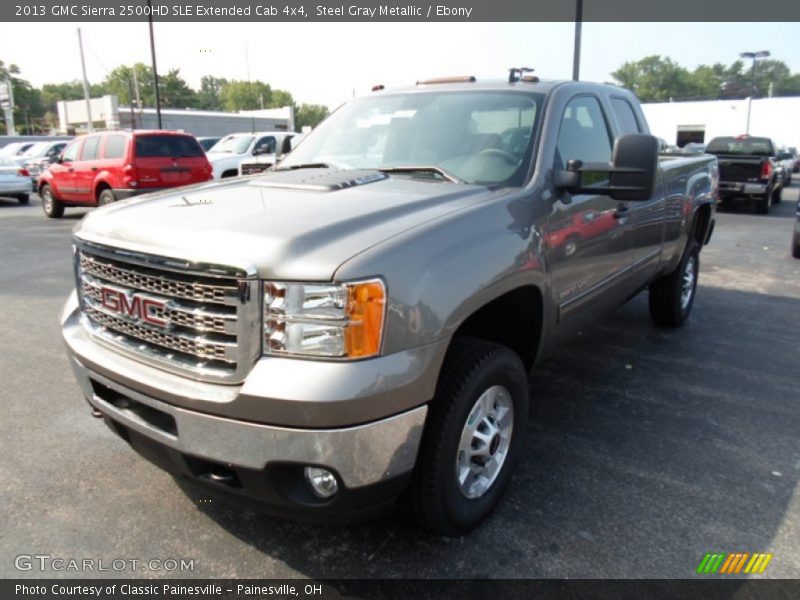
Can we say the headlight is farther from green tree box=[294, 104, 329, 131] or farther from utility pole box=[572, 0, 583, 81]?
green tree box=[294, 104, 329, 131]

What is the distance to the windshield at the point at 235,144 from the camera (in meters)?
16.8

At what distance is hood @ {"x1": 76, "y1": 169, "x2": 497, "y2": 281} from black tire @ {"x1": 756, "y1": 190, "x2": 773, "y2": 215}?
14480mm

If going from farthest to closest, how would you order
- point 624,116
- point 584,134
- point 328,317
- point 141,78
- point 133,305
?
point 141,78 < point 624,116 < point 584,134 < point 133,305 < point 328,317

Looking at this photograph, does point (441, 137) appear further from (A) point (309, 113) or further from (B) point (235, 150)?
(A) point (309, 113)

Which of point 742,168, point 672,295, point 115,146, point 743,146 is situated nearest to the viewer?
point 672,295

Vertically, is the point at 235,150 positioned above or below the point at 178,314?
above

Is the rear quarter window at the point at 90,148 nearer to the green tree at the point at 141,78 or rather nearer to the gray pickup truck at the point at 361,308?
the gray pickup truck at the point at 361,308

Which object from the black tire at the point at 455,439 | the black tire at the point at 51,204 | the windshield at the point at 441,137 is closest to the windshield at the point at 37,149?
the black tire at the point at 51,204

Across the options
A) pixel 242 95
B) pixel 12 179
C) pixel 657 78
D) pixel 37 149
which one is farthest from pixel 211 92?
pixel 12 179

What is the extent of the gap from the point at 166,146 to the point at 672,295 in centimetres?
1046

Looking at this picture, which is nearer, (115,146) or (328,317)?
(328,317)

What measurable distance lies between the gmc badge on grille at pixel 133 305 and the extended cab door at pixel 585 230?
173cm

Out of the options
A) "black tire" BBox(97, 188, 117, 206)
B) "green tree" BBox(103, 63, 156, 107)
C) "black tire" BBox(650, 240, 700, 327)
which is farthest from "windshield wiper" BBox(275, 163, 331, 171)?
"green tree" BBox(103, 63, 156, 107)

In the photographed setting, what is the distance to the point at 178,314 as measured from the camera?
2254 mm
